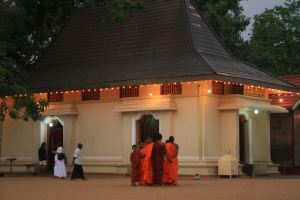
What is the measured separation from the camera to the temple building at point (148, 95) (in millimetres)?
23172

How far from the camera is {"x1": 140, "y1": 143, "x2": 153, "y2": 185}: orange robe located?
57.0ft

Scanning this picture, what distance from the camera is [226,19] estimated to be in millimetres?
34500

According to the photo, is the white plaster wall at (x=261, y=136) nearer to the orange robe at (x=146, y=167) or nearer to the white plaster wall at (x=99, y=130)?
the white plaster wall at (x=99, y=130)

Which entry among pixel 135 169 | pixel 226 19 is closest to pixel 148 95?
pixel 135 169

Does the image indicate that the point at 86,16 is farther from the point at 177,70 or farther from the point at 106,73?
the point at 177,70

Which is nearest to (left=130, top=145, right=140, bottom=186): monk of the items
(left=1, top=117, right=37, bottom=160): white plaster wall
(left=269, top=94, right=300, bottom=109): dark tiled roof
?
(left=1, top=117, right=37, bottom=160): white plaster wall

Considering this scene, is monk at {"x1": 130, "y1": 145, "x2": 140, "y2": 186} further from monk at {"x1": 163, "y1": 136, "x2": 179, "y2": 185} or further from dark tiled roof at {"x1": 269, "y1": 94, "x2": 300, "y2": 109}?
dark tiled roof at {"x1": 269, "y1": 94, "x2": 300, "y2": 109}

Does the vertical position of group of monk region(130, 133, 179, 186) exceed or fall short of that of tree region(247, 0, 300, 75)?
it falls short

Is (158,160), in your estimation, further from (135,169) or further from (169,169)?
(135,169)

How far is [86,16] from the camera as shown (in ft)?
96.6

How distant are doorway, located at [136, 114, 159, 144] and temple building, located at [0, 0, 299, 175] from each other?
0.04 meters

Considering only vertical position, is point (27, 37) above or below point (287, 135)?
above

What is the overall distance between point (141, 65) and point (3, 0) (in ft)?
35.1

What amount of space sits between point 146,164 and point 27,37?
16011 mm
